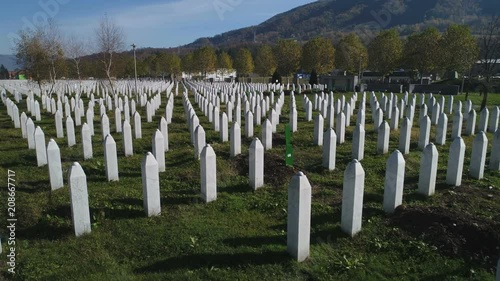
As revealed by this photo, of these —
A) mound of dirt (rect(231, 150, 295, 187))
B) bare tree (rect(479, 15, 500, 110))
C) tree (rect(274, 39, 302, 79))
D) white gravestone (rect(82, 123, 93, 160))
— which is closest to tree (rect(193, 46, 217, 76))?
tree (rect(274, 39, 302, 79))

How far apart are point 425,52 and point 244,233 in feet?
133

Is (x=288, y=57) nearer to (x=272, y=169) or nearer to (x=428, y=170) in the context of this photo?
(x=272, y=169)

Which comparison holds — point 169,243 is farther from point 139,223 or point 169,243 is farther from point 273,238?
point 273,238

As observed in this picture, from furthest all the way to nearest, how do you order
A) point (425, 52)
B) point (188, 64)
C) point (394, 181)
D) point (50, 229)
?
point (188, 64) → point (425, 52) → point (394, 181) → point (50, 229)

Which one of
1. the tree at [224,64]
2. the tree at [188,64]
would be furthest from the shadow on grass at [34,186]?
the tree at [224,64]

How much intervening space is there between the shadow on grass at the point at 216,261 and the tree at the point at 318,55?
147 ft

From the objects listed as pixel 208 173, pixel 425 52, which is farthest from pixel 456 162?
pixel 425 52

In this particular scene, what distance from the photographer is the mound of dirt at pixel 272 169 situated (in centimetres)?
659

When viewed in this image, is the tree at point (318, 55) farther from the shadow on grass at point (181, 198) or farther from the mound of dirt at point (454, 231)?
the mound of dirt at point (454, 231)

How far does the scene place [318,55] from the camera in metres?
46.8

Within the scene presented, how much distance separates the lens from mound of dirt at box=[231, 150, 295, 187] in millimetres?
6594

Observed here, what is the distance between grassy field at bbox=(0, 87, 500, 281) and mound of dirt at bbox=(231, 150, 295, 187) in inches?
1.4

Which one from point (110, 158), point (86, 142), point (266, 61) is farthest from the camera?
point (266, 61)

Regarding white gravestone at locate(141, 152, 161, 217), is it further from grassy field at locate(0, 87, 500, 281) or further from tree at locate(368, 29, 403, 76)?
tree at locate(368, 29, 403, 76)
